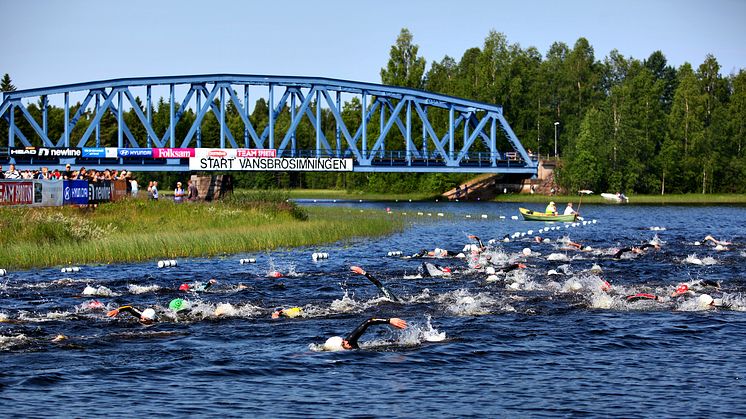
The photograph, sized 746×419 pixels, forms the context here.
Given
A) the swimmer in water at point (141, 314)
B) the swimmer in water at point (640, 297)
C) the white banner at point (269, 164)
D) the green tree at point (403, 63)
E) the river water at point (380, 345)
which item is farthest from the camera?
the green tree at point (403, 63)

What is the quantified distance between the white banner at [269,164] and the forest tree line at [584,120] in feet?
74.7

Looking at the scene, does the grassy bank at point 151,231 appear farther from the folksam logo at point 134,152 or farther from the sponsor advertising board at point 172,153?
the folksam logo at point 134,152

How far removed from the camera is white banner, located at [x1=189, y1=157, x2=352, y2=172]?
113m

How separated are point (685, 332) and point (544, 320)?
3.61m

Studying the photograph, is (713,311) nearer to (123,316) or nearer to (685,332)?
(685,332)

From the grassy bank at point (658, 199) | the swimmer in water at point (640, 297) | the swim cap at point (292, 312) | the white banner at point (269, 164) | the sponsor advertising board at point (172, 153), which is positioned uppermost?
the sponsor advertising board at point (172, 153)

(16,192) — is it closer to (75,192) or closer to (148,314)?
(75,192)

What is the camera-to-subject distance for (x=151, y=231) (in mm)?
49219

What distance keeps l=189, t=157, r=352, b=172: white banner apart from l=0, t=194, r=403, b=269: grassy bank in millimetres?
50398

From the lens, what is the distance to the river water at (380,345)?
722 inches

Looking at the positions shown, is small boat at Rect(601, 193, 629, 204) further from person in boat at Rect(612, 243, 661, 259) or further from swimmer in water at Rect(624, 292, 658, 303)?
swimmer in water at Rect(624, 292, 658, 303)

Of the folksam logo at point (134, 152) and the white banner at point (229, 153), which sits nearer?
the folksam logo at point (134, 152)

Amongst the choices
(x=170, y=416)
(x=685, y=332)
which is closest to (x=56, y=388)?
(x=170, y=416)

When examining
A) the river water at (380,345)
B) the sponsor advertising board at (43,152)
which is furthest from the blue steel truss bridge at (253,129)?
the river water at (380,345)
